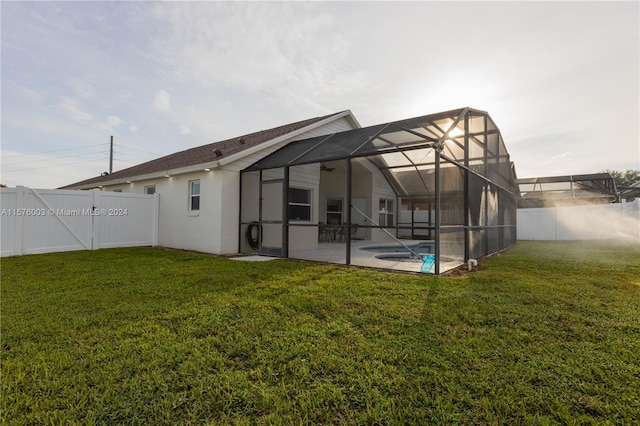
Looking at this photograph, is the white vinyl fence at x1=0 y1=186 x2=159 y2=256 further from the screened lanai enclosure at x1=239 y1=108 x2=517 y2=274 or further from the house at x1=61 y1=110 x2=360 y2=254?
the screened lanai enclosure at x1=239 y1=108 x2=517 y2=274

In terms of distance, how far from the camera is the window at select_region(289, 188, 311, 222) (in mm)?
10045

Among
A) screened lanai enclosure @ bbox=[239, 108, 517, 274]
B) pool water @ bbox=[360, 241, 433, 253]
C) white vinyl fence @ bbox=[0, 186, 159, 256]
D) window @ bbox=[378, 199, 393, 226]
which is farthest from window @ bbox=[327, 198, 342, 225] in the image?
white vinyl fence @ bbox=[0, 186, 159, 256]

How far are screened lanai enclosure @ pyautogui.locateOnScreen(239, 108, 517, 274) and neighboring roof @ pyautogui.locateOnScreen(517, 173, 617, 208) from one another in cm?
1071

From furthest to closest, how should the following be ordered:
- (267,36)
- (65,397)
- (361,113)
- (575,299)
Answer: (361,113)
(267,36)
(575,299)
(65,397)

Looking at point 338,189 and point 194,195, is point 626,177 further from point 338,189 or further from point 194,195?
point 194,195

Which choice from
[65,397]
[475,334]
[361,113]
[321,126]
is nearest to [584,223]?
[361,113]

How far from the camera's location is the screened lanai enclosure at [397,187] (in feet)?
22.5

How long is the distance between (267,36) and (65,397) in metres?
9.16

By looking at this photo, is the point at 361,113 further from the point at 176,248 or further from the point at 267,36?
the point at 176,248

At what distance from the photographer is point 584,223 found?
15.2m

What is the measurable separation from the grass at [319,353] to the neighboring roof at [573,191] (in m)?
19.3

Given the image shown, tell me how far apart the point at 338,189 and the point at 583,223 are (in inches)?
521

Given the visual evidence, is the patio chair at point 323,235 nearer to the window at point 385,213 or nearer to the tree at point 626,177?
the window at point 385,213

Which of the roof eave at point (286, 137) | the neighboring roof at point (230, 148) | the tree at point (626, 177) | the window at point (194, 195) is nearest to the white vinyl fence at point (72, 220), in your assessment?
the neighboring roof at point (230, 148)
